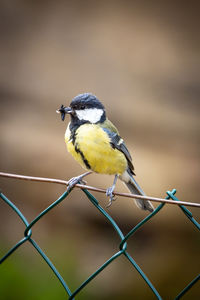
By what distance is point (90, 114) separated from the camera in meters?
2.27

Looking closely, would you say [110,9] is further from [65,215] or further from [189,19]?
[65,215]

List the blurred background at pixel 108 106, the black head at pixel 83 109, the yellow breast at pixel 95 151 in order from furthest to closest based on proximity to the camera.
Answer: the blurred background at pixel 108 106 → the black head at pixel 83 109 → the yellow breast at pixel 95 151

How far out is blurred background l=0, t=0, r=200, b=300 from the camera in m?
3.72

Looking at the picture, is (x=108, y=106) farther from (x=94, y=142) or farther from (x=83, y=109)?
(x=94, y=142)

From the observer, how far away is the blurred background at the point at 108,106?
12.2 ft

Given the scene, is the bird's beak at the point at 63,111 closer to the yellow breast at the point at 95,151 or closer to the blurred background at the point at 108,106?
the yellow breast at the point at 95,151

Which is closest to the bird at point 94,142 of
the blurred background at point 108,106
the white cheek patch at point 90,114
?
the white cheek patch at point 90,114

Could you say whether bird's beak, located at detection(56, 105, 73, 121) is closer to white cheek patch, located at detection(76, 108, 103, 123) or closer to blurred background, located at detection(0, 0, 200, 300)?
white cheek patch, located at detection(76, 108, 103, 123)

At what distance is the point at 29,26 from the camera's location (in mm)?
3871

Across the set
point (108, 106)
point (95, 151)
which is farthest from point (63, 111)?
point (108, 106)

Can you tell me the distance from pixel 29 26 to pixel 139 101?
115 cm

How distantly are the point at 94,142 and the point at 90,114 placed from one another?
20cm

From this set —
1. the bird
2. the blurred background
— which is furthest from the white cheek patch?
the blurred background

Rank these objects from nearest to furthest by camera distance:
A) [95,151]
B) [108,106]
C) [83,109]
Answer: [95,151]
[83,109]
[108,106]
